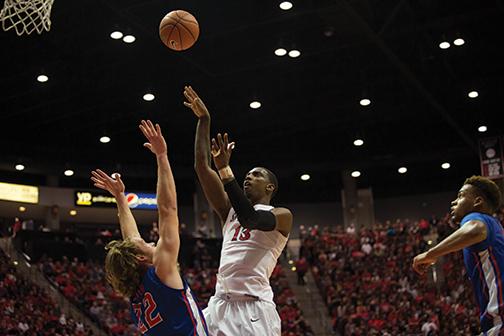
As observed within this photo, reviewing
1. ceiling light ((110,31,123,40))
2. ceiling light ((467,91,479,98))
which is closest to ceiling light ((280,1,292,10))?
ceiling light ((110,31,123,40))

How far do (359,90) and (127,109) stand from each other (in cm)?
711

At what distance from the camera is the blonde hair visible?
436 cm

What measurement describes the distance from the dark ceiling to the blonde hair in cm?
1185

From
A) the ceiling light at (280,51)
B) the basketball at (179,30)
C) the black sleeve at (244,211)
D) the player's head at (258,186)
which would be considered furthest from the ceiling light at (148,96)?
the black sleeve at (244,211)

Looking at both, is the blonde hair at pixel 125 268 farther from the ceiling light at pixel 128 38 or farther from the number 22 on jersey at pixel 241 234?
the ceiling light at pixel 128 38

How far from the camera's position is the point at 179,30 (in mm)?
7438

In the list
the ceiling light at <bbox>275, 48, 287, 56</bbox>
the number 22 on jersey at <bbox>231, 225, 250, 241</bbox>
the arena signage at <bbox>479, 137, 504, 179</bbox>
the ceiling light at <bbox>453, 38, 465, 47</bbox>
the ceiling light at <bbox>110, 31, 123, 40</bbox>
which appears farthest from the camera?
the arena signage at <bbox>479, 137, 504, 179</bbox>

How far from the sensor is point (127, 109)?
23.1 meters

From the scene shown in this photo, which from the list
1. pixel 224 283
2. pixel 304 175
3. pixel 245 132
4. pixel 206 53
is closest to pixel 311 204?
pixel 304 175

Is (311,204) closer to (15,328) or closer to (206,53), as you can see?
(206,53)

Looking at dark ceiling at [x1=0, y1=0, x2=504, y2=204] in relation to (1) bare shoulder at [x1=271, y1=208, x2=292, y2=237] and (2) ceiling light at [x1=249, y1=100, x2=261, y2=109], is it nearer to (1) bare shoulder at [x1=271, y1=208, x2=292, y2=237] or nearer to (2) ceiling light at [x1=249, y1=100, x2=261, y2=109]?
(2) ceiling light at [x1=249, y1=100, x2=261, y2=109]

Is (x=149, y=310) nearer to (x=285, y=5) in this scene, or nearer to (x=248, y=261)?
(x=248, y=261)

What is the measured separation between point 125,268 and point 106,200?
85.5 feet

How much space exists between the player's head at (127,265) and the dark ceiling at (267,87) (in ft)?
38.7
